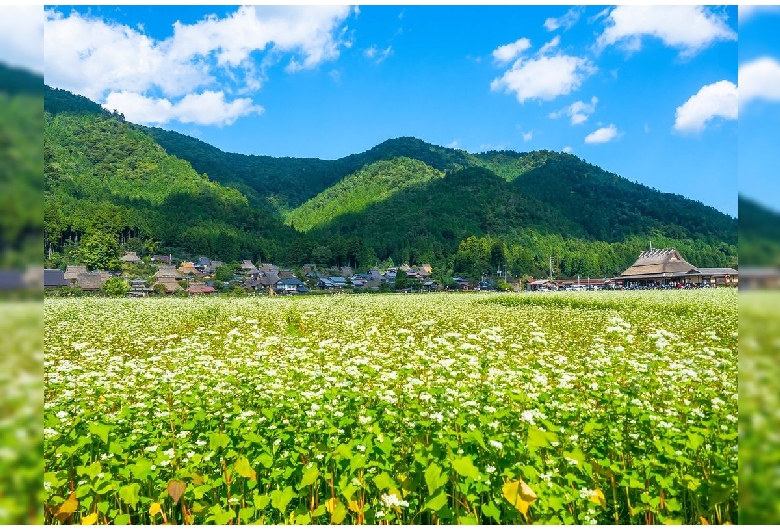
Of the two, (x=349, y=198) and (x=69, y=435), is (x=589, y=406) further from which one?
(x=349, y=198)

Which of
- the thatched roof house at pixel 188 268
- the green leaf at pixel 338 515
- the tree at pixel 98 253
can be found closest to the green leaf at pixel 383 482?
the green leaf at pixel 338 515

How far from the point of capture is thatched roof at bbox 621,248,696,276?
185 ft

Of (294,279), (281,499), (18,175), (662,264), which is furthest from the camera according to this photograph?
(294,279)

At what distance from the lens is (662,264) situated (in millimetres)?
58125

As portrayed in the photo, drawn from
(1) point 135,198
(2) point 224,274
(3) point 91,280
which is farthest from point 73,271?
(1) point 135,198

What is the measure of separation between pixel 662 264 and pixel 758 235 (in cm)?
6545

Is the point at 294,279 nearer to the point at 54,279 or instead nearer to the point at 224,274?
the point at 224,274

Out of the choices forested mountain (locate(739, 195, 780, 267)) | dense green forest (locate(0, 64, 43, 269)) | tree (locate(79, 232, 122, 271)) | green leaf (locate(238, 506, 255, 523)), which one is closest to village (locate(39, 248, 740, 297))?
tree (locate(79, 232, 122, 271))

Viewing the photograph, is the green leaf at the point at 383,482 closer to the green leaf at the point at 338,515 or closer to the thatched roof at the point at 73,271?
the green leaf at the point at 338,515

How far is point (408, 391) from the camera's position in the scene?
4223mm

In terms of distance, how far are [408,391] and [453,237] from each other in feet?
334

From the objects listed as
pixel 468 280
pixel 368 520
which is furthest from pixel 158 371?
pixel 468 280

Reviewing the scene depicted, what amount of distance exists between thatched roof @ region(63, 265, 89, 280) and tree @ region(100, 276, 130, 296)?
19.2 ft

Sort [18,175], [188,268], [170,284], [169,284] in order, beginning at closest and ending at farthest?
[18,175] < [169,284] < [170,284] < [188,268]
